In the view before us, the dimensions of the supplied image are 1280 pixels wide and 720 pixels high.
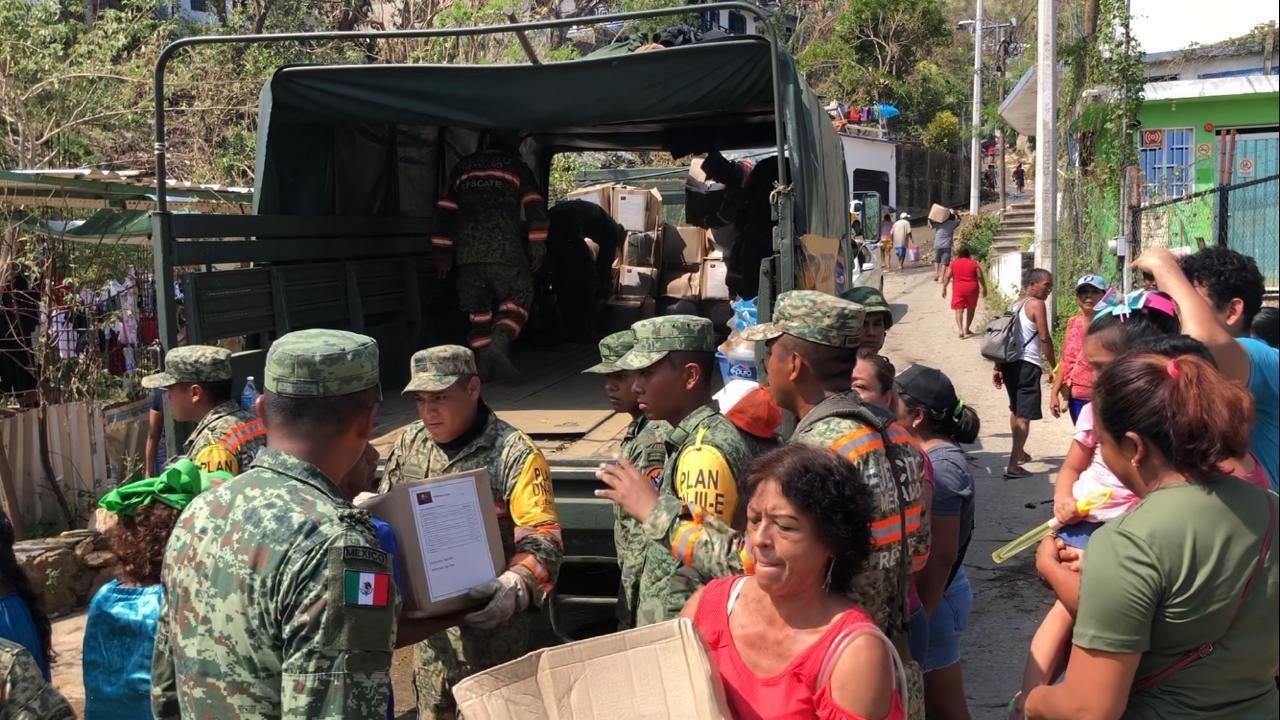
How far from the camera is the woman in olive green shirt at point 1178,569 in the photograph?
6.27 feet

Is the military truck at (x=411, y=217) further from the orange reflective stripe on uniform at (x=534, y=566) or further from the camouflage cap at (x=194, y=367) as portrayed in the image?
the orange reflective stripe on uniform at (x=534, y=566)

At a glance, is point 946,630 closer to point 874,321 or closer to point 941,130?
point 874,321

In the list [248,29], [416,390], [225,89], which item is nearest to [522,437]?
[416,390]

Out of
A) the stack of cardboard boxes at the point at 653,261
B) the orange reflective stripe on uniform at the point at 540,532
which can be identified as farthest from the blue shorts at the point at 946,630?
the stack of cardboard boxes at the point at 653,261

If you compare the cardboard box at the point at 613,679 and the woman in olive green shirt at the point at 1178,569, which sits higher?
the woman in olive green shirt at the point at 1178,569

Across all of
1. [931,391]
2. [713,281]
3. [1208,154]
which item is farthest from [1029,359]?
[1208,154]

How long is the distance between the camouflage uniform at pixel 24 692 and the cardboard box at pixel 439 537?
29.3 inches

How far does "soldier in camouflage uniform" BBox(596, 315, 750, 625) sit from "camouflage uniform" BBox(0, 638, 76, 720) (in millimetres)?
1276

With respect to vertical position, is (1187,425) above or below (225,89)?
below

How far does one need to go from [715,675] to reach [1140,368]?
98cm

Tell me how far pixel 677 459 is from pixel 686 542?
0.46m

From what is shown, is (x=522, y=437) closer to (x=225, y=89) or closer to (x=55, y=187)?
(x=55, y=187)

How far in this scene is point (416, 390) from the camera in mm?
3438

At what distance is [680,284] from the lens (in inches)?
364
